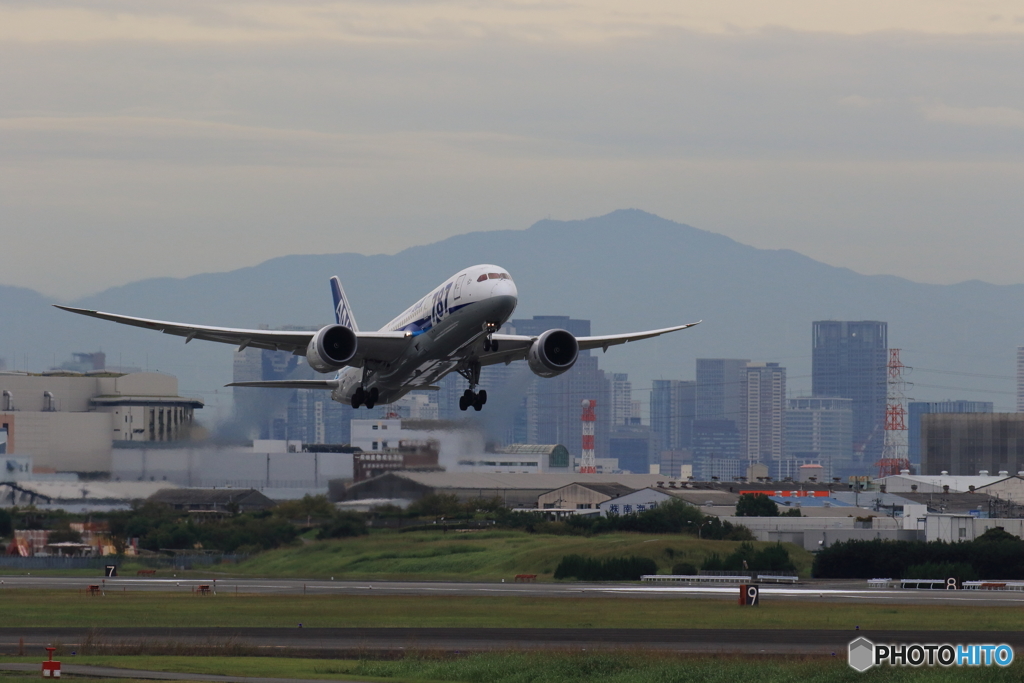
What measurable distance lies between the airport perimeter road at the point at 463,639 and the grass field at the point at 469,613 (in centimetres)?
257

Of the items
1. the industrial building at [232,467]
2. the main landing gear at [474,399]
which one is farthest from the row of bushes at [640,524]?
the main landing gear at [474,399]

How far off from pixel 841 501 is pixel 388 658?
110 meters

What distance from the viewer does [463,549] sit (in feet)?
339

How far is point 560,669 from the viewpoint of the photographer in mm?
45000

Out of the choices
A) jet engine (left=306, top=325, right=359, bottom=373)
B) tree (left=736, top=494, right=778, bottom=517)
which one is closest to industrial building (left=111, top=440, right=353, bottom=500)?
tree (left=736, top=494, right=778, bottom=517)

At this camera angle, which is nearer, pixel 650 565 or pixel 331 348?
pixel 331 348

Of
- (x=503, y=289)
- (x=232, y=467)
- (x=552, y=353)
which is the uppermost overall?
(x=503, y=289)

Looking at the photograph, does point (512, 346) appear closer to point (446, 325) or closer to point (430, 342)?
point (430, 342)

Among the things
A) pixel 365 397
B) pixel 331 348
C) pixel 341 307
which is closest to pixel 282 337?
pixel 331 348

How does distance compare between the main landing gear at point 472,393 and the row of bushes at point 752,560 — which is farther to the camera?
the row of bushes at point 752,560

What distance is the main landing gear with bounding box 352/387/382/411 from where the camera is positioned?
63156 millimetres

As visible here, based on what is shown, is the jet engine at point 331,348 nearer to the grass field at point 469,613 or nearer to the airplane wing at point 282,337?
the airplane wing at point 282,337

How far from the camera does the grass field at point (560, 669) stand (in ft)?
140

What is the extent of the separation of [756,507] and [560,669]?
8988 cm
